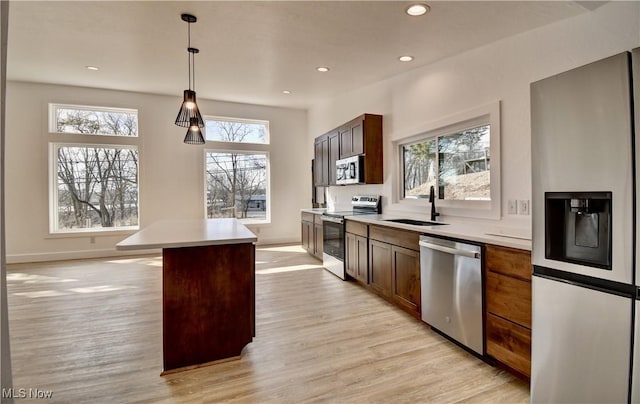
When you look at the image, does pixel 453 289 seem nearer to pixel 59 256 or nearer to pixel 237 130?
pixel 237 130

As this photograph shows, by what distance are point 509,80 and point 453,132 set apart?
2.48 ft

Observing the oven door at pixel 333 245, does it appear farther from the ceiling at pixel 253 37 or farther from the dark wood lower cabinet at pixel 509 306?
the dark wood lower cabinet at pixel 509 306

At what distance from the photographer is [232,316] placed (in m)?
2.24

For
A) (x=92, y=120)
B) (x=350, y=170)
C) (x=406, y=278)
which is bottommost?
(x=406, y=278)

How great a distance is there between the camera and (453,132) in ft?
11.3

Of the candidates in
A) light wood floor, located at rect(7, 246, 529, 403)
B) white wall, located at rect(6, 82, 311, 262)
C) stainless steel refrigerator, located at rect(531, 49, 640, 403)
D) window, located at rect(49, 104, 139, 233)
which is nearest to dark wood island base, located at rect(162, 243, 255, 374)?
light wood floor, located at rect(7, 246, 529, 403)

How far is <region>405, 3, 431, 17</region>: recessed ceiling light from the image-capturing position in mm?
2584

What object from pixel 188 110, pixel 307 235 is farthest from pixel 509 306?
pixel 307 235

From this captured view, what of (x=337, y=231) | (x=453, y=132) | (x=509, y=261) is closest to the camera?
(x=509, y=261)

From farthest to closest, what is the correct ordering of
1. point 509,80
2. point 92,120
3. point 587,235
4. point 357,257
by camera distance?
1. point 92,120
2. point 357,257
3. point 509,80
4. point 587,235

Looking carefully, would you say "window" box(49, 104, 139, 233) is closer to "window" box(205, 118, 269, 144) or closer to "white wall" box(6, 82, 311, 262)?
"white wall" box(6, 82, 311, 262)

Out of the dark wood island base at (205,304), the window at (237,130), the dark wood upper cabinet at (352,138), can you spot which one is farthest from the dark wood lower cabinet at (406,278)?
the window at (237,130)

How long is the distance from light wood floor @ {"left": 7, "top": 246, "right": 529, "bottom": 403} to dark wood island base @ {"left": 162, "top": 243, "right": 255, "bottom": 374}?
0.41ft

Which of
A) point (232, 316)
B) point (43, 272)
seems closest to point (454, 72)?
point (232, 316)
